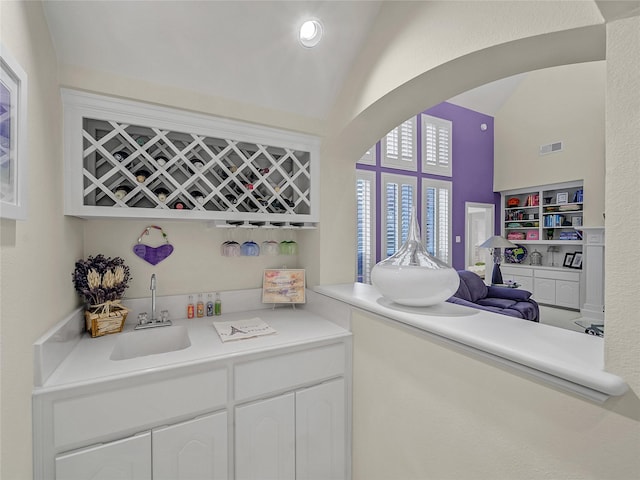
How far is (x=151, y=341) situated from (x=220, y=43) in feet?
5.42

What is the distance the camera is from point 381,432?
1496 mm

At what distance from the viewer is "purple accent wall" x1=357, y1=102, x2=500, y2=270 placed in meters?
5.88

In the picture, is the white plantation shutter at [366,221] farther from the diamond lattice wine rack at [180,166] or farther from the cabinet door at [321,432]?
the cabinet door at [321,432]

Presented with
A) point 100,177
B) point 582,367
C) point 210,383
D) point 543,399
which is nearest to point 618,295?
point 582,367

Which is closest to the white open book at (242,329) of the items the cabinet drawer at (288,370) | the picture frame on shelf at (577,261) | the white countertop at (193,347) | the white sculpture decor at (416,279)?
the white countertop at (193,347)

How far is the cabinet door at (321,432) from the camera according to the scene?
5.09ft

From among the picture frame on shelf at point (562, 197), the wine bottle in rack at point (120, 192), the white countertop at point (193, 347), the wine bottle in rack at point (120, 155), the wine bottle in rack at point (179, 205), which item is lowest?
the white countertop at point (193, 347)

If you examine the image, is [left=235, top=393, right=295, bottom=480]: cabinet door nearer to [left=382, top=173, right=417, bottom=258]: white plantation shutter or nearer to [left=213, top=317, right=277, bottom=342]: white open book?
[left=213, top=317, right=277, bottom=342]: white open book

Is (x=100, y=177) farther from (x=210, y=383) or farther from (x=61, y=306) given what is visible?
(x=210, y=383)

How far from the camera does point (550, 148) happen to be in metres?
5.64

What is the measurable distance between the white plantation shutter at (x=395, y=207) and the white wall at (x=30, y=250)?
4.34m

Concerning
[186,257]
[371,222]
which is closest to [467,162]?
[371,222]

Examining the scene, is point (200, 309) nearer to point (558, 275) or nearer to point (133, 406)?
point (133, 406)

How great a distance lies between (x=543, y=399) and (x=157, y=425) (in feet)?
4.67
